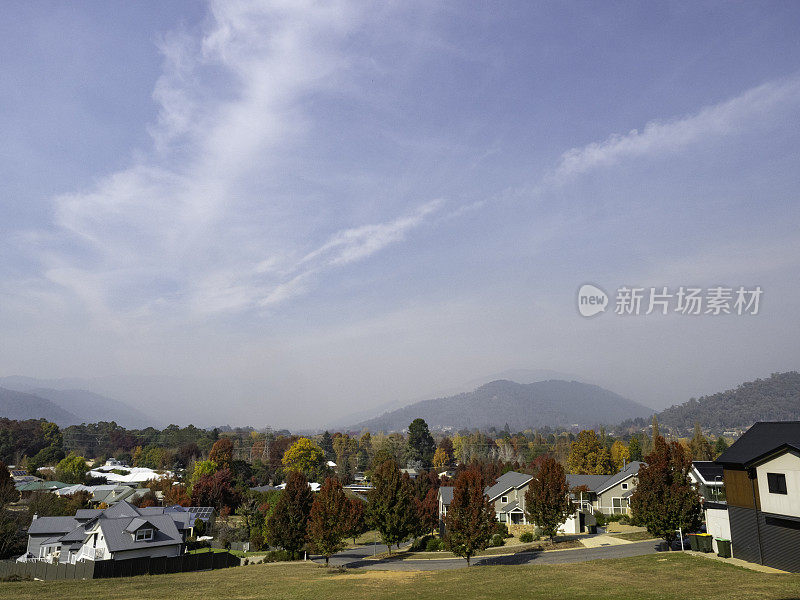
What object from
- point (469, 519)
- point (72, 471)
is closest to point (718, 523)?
point (469, 519)

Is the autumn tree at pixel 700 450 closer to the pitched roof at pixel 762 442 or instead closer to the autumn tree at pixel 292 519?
the pitched roof at pixel 762 442

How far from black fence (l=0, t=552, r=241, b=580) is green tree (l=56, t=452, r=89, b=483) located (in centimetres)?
8182

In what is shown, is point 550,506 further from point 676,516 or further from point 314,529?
point 314,529

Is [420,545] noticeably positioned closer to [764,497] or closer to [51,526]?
[764,497]

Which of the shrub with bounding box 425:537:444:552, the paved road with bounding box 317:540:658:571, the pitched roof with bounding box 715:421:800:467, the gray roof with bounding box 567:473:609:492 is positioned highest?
the pitched roof with bounding box 715:421:800:467

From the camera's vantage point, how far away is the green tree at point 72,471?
4614 inches

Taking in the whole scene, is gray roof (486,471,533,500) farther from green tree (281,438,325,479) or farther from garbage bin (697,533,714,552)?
green tree (281,438,325,479)

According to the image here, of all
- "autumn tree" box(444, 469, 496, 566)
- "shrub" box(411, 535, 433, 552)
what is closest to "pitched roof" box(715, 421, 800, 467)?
"autumn tree" box(444, 469, 496, 566)

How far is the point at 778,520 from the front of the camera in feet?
102

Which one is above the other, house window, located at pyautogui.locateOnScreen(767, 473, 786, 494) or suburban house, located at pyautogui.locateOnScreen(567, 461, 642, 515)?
house window, located at pyautogui.locateOnScreen(767, 473, 786, 494)

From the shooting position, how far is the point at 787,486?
100 ft

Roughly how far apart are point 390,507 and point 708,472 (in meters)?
30.3

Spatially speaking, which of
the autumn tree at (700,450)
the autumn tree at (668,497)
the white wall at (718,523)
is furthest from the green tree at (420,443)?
the white wall at (718,523)

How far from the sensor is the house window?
30922 mm
